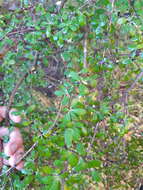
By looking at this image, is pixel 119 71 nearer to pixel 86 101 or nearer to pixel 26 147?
pixel 26 147

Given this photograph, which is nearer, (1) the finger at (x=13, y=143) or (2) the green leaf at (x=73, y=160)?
(2) the green leaf at (x=73, y=160)

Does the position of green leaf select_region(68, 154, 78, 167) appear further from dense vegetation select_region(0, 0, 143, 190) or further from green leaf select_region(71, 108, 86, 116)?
green leaf select_region(71, 108, 86, 116)

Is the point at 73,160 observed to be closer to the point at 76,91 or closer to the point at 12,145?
the point at 76,91

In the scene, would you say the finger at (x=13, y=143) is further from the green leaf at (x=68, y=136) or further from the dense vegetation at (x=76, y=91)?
the green leaf at (x=68, y=136)

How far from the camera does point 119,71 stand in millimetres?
1859

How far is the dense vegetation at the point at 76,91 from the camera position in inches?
32.4

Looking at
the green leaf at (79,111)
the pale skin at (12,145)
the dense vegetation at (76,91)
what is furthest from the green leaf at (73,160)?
the pale skin at (12,145)

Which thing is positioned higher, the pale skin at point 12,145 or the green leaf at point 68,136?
the green leaf at point 68,136

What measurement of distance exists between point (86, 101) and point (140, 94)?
1175 millimetres

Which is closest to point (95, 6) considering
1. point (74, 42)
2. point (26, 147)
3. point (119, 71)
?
point (74, 42)

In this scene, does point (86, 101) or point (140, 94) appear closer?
point (86, 101)

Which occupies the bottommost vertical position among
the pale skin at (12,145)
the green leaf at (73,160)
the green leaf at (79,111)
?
the pale skin at (12,145)

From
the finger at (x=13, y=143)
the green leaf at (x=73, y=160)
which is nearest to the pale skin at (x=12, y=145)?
the finger at (x=13, y=143)

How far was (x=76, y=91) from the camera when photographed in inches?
38.2
